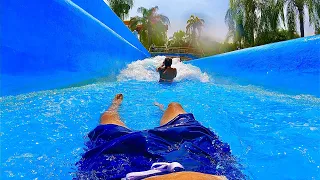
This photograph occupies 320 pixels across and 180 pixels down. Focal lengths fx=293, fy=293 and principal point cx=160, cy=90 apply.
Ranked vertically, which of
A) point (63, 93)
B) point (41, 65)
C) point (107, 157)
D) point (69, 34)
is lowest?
point (107, 157)

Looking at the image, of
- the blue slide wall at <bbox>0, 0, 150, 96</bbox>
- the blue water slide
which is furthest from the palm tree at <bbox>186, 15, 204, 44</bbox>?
the blue slide wall at <bbox>0, 0, 150, 96</bbox>

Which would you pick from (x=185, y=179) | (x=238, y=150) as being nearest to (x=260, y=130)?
(x=238, y=150)

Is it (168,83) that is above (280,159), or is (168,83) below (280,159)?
above

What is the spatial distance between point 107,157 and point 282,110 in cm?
210

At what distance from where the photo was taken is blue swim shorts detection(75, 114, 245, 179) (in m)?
1.19

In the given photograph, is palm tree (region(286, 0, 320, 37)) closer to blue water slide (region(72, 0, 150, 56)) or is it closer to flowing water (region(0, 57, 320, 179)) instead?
blue water slide (region(72, 0, 150, 56))

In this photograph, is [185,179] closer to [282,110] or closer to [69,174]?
[69,174]

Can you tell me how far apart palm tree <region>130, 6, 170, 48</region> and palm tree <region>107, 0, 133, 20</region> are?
115 inches

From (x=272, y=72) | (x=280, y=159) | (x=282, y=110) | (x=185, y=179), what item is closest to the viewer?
(x=185, y=179)

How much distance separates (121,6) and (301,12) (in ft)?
34.8

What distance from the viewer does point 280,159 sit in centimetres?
170

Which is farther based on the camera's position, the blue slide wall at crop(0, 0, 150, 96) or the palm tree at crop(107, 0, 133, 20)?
the palm tree at crop(107, 0, 133, 20)

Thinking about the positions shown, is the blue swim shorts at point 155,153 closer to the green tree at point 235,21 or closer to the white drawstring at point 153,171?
the white drawstring at point 153,171

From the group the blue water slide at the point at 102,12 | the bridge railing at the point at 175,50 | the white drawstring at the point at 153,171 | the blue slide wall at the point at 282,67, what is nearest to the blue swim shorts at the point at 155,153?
the white drawstring at the point at 153,171
